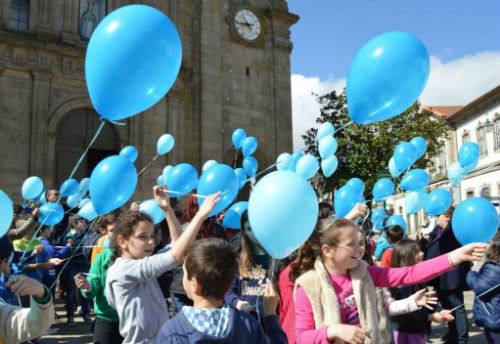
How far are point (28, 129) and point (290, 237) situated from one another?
483 inches

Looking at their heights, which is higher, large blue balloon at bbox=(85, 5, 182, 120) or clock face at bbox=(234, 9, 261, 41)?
clock face at bbox=(234, 9, 261, 41)

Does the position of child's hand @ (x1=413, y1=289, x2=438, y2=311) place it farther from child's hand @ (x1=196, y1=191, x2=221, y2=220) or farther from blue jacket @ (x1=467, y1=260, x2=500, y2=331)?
blue jacket @ (x1=467, y1=260, x2=500, y2=331)

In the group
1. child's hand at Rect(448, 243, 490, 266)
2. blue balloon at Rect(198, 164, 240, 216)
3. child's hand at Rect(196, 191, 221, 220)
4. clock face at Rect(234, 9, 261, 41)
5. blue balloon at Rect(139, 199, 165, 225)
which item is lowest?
child's hand at Rect(448, 243, 490, 266)

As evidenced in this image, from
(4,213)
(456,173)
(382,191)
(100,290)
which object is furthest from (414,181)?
(4,213)

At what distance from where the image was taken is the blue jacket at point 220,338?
73.9 inches

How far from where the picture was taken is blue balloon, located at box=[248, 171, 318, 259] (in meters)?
2.38

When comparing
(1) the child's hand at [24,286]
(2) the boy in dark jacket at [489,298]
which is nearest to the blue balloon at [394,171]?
(2) the boy in dark jacket at [489,298]

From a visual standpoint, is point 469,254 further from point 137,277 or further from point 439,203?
point 439,203

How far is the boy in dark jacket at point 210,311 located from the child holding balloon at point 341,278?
0.54m

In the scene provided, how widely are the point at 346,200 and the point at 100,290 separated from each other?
3.57m

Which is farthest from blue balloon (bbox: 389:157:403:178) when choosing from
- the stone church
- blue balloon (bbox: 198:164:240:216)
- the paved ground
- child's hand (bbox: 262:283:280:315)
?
the stone church

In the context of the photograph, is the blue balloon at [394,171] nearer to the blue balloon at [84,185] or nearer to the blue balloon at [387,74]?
the blue balloon at [387,74]

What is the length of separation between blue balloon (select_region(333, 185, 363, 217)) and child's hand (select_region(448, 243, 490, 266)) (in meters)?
3.41

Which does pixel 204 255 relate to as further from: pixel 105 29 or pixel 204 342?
pixel 105 29
